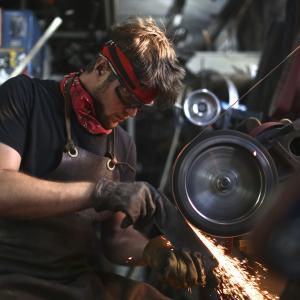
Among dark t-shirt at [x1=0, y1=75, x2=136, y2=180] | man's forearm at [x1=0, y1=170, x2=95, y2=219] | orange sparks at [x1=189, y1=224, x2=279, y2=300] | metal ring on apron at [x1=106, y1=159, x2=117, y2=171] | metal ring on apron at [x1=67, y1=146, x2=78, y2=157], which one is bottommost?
orange sparks at [x1=189, y1=224, x2=279, y2=300]

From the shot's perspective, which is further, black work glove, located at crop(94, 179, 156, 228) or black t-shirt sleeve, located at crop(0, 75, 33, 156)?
black t-shirt sleeve, located at crop(0, 75, 33, 156)

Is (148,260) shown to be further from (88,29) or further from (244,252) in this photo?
(88,29)

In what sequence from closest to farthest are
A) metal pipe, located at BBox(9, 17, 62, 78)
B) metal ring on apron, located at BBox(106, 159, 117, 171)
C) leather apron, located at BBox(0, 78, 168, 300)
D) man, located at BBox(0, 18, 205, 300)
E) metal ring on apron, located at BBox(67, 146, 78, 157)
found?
man, located at BBox(0, 18, 205, 300), leather apron, located at BBox(0, 78, 168, 300), metal ring on apron, located at BBox(67, 146, 78, 157), metal ring on apron, located at BBox(106, 159, 117, 171), metal pipe, located at BBox(9, 17, 62, 78)

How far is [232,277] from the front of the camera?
1.94 meters

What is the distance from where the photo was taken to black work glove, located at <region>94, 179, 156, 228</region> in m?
1.65

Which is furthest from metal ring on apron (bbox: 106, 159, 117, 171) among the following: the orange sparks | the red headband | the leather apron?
the orange sparks

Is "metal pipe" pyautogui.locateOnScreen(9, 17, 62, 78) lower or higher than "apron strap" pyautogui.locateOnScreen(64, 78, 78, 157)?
higher

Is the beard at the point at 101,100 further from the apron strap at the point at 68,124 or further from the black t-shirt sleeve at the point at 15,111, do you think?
the black t-shirt sleeve at the point at 15,111

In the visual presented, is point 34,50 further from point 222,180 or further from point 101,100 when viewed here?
point 222,180

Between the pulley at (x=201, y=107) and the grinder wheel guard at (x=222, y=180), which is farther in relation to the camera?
the pulley at (x=201, y=107)

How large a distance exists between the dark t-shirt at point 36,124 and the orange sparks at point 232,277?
674 mm

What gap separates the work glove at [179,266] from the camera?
1853mm

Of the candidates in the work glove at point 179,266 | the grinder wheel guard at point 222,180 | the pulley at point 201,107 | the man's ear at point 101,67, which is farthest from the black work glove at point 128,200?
the pulley at point 201,107

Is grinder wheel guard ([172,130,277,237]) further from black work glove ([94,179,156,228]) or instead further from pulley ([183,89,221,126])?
pulley ([183,89,221,126])
